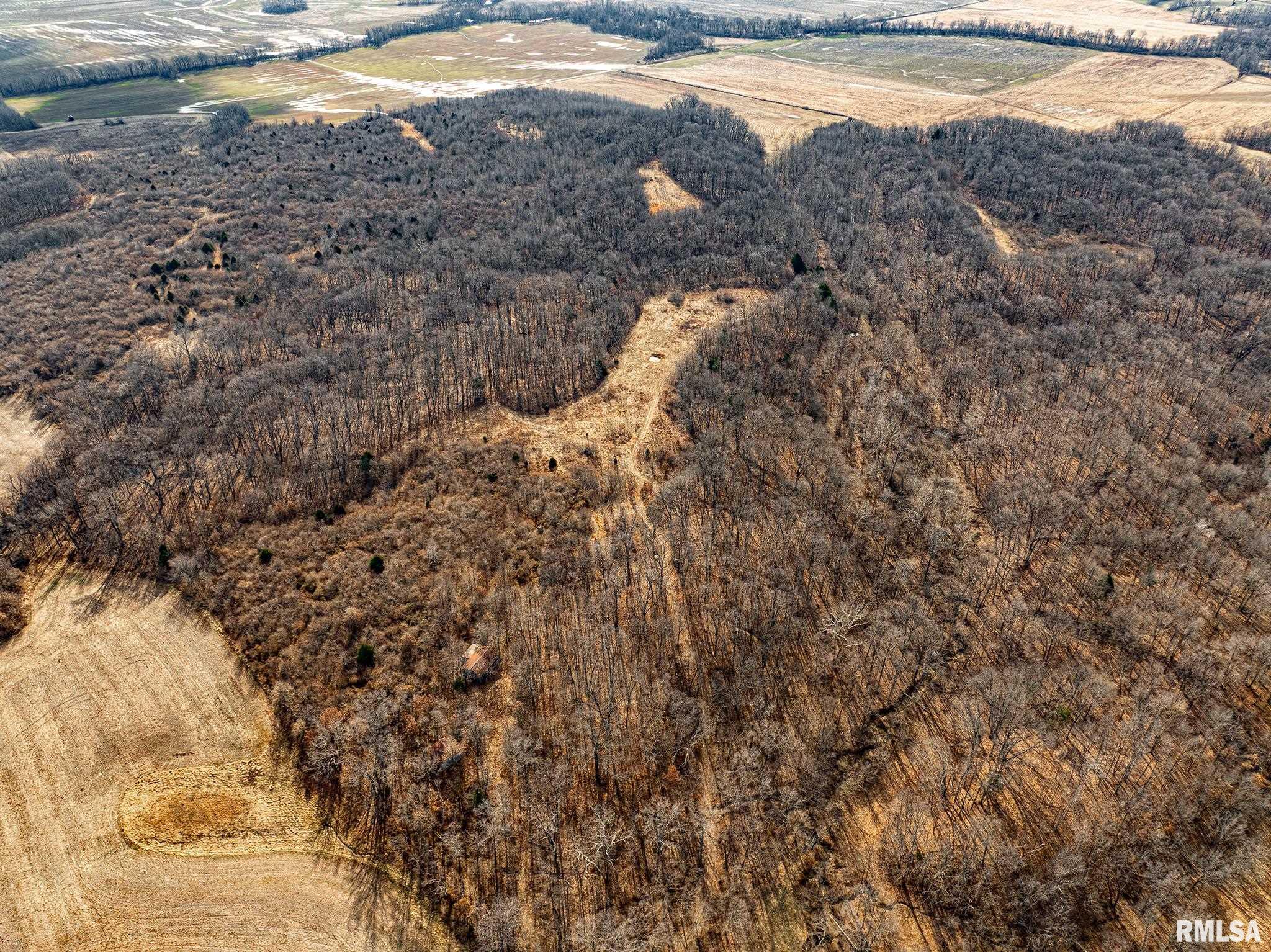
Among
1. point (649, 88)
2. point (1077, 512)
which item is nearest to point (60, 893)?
point (1077, 512)

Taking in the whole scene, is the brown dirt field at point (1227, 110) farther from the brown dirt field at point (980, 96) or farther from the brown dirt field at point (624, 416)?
the brown dirt field at point (624, 416)

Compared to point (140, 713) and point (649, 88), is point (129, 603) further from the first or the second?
point (649, 88)

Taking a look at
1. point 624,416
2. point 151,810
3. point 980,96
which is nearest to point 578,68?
point 980,96

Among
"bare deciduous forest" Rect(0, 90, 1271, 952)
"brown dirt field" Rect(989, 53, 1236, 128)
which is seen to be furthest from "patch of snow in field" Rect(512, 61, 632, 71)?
"bare deciduous forest" Rect(0, 90, 1271, 952)

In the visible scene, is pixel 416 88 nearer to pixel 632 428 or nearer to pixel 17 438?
pixel 17 438

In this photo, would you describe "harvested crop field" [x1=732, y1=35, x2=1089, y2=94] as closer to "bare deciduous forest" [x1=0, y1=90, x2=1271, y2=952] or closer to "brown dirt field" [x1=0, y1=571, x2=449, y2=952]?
"bare deciduous forest" [x1=0, y1=90, x2=1271, y2=952]
